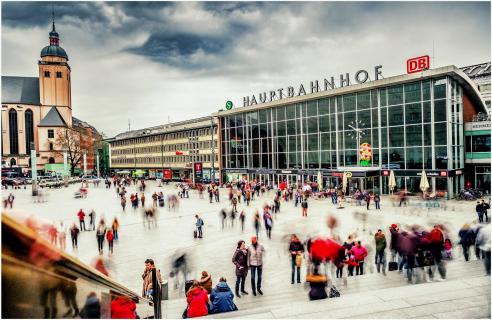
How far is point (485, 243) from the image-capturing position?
9.58 m

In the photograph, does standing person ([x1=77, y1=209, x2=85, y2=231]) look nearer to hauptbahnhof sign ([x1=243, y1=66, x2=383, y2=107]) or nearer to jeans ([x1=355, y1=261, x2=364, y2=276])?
jeans ([x1=355, y1=261, x2=364, y2=276])

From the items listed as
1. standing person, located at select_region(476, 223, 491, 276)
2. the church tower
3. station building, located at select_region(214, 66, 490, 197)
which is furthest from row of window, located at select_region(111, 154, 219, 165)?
standing person, located at select_region(476, 223, 491, 276)

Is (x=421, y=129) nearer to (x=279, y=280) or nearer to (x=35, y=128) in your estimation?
(x=279, y=280)

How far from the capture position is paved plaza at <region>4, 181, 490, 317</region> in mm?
9547

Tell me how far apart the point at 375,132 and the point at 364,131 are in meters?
1.34

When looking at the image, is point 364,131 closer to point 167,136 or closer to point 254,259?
point 254,259

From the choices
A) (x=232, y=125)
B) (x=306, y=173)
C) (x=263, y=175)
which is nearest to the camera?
(x=306, y=173)

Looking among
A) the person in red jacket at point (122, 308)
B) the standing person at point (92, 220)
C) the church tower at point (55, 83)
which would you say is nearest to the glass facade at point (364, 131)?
the standing person at point (92, 220)

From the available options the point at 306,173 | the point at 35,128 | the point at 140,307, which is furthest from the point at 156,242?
the point at 35,128

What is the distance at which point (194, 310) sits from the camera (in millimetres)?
6523

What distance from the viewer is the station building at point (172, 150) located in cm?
6394

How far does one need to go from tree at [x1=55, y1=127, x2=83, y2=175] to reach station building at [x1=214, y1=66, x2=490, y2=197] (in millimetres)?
55852

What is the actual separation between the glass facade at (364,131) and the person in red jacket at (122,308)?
106 ft

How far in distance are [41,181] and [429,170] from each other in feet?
193
